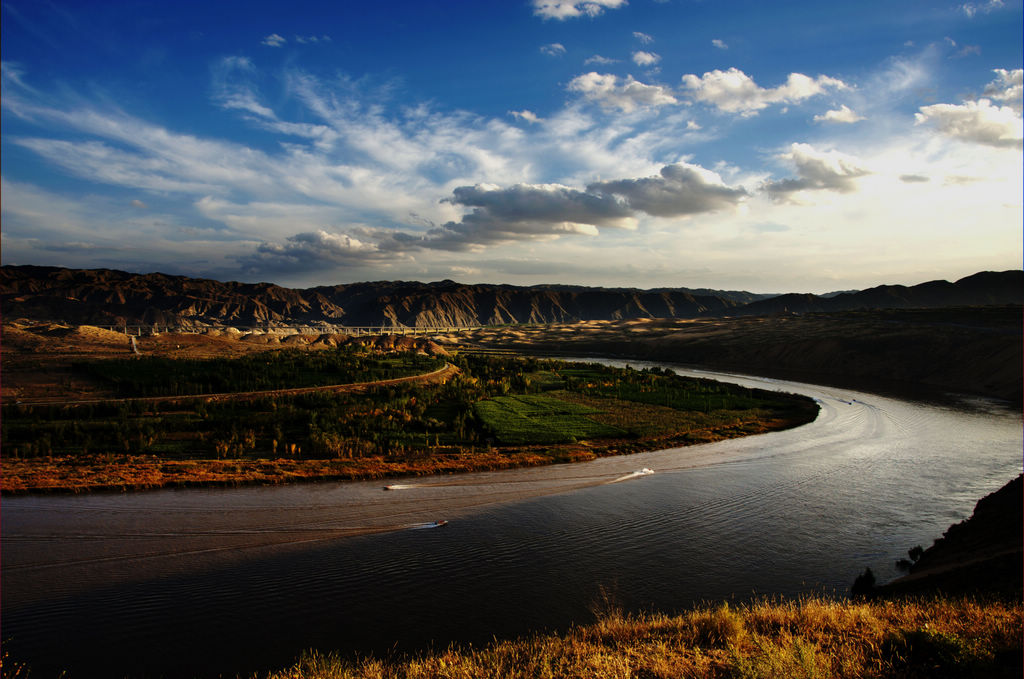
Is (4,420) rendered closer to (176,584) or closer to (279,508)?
(279,508)

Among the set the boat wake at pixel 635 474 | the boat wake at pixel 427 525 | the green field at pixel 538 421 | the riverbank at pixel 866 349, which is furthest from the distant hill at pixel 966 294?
the boat wake at pixel 427 525

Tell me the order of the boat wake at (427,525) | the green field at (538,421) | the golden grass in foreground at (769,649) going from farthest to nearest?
the green field at (538,421), the boat wake at (427,525), the golden grass in foreground at (769,649)

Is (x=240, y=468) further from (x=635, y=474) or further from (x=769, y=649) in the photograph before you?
(x=769, y=649)

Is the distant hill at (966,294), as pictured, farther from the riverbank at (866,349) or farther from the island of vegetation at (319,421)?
the island of vegetation at (319,421)

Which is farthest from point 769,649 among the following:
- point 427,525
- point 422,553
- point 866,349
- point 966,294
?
point 966,294

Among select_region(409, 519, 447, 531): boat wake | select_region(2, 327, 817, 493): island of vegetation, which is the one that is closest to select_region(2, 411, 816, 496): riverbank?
select_region(2, 327, 817, 493): island of vegetation

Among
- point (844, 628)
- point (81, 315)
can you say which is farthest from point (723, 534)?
point (81, 315)

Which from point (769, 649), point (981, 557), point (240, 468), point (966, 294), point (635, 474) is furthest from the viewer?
point (966, 294)
